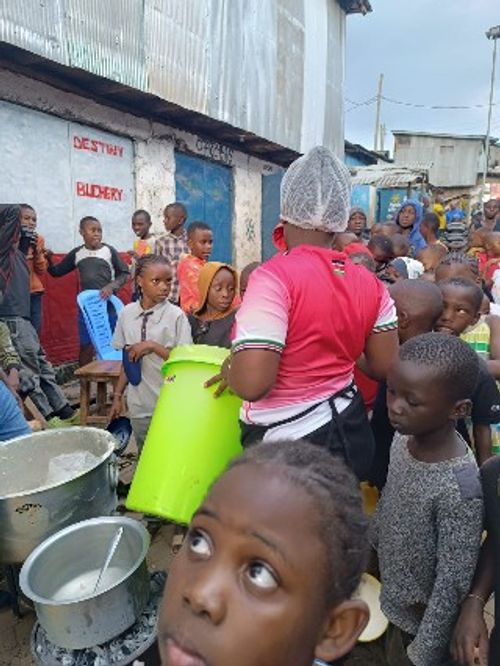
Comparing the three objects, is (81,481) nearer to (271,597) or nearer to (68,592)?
(68,592)

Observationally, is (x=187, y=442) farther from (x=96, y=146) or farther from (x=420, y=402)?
(x=96, y=146)

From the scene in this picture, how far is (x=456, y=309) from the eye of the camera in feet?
7.71

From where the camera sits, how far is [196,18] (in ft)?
22.4

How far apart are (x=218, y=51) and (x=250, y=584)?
→ 810cm

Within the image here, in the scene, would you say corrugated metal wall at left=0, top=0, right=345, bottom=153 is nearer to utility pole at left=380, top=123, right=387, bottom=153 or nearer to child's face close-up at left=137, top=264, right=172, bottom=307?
child's face close-up at left=137, top=264, right=172, bottom=307

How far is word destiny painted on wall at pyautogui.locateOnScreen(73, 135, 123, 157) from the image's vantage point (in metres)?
6.03

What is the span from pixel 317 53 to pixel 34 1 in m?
7.52

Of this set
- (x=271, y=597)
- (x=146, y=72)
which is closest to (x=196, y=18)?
(x=146, y=72)

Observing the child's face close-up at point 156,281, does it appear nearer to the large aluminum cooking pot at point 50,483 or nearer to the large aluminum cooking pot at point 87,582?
the large aluminum cooking pot at point 50,483

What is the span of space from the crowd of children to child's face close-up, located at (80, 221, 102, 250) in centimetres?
219

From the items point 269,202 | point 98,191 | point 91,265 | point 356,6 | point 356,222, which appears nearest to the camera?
point 91,265

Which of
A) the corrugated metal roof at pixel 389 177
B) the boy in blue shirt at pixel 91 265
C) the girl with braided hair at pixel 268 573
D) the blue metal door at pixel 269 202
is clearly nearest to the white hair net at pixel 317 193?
the girl with braided hair at pixel 268 573

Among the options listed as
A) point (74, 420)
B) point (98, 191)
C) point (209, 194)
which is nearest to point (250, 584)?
point (74, 420)

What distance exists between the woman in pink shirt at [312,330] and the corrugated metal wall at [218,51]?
429cm
